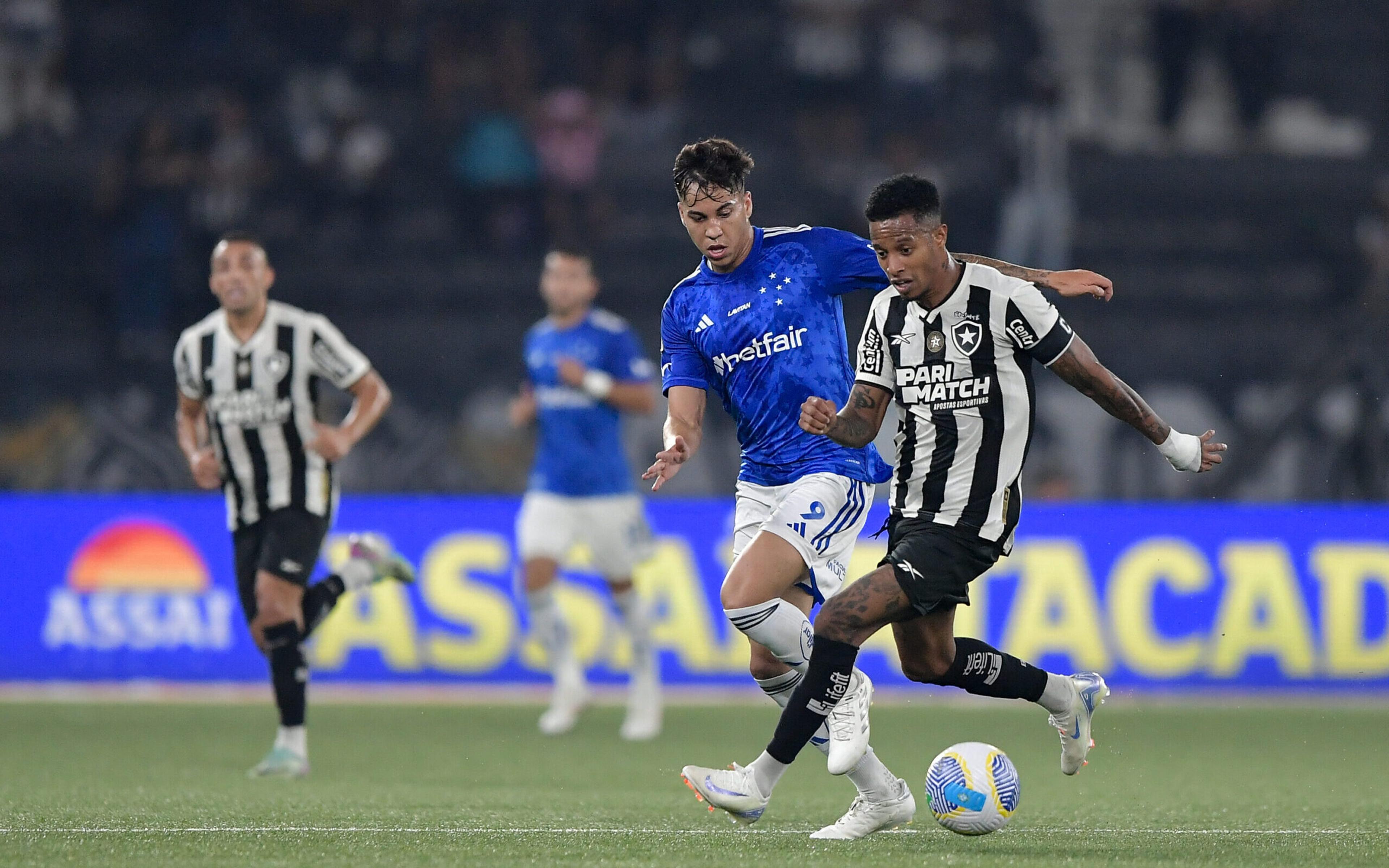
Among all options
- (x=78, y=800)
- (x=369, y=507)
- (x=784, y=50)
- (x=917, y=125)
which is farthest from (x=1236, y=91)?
(x=78, y=800)

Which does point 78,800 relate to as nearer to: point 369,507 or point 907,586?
point 907,586

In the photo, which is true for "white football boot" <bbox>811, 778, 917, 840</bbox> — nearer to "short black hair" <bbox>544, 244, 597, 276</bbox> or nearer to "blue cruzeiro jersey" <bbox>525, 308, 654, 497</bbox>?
"blue cruzeiro jersey" <bbox>525, 308, 654, 497</bbox>

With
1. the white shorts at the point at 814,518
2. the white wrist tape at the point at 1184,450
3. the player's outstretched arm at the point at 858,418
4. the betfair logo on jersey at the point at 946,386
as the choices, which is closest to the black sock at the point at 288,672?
the white shorts at the point at 814,518

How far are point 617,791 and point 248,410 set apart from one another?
2405 millimetres

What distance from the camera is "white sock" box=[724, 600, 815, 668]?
539cm

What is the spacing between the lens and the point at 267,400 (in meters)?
7.59

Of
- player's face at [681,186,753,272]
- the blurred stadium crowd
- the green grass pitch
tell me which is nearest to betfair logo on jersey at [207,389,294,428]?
the green grass pitch

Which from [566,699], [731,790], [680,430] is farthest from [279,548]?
[731,790]

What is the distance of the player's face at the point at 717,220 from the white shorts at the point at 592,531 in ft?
13.7

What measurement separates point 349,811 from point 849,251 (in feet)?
8.40

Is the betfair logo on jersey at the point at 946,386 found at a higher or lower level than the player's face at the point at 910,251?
lower

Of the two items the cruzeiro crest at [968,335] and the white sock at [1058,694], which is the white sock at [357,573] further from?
the cruzeiro crest at [968,335]

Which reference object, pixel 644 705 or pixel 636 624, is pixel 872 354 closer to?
pixel 644 705

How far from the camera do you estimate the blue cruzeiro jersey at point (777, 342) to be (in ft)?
18.3
